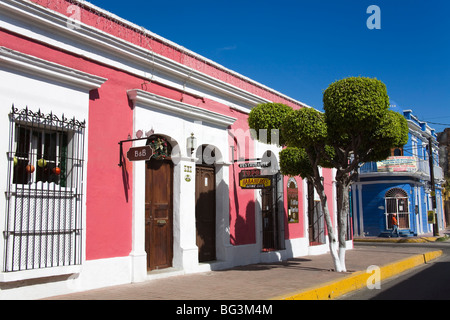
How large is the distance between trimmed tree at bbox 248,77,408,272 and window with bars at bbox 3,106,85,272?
4.06 meters

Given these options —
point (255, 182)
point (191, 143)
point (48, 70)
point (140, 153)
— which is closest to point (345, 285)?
point (255, 182)

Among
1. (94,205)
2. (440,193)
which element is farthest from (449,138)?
(94,205)

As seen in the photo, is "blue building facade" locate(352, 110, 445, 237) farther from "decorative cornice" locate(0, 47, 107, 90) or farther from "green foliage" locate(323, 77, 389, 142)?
"decorative cornice" locate(0, 47, 107, 90)

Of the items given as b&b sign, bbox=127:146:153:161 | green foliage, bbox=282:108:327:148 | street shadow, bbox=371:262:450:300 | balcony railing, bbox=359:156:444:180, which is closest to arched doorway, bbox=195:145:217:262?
green foliage, bbox=282:108:327:148

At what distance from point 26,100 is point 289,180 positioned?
890cm

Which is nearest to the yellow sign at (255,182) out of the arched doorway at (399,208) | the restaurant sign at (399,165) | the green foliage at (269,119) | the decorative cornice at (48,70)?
the green foliage at (269,119)

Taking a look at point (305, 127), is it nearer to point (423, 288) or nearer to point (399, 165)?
point (423, 288)

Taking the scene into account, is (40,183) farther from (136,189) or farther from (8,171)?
(136,189)

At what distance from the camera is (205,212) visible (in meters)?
10.5

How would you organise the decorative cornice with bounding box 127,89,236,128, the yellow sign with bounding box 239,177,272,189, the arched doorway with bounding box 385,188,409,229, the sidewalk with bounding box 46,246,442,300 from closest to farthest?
the sidewalk with bounding box 46,246,442,300 → the decorative cornice with bounding box 127,89,236,128 → the yellow sign with bounding box 239,177,272,189 → the arched doorway with bounding box 385,188,409,229

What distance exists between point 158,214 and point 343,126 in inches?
163

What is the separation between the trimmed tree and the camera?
318 inches
